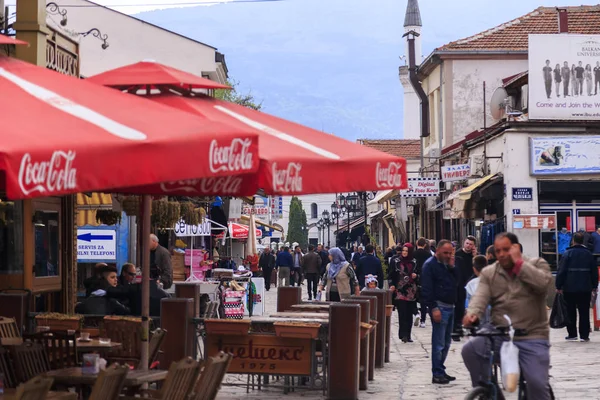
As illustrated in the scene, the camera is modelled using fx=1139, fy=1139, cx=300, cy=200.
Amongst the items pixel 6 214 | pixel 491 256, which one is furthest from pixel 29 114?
pixel 491 256

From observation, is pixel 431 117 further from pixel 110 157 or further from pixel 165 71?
pixel 110 157

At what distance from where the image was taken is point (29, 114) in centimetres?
615

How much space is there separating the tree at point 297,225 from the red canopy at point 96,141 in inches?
5109

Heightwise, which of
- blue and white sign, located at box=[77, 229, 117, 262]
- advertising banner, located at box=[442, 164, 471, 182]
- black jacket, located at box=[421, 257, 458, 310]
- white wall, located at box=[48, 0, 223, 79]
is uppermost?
white wall, located at box=[48, 0, 223, 79]

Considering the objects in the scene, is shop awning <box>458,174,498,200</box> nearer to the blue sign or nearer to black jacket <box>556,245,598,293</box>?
the blue sign

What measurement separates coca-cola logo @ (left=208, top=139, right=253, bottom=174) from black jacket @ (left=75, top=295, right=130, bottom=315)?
720 cm

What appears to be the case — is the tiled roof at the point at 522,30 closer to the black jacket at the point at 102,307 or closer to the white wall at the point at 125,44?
A: the white wall at the point at 125,44

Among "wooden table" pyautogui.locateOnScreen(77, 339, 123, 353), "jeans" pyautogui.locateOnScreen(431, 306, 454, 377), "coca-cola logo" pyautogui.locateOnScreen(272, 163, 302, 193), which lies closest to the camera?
"coca-cola logo" pyautogui.locateOnScreen(272, 163, 302, 193)

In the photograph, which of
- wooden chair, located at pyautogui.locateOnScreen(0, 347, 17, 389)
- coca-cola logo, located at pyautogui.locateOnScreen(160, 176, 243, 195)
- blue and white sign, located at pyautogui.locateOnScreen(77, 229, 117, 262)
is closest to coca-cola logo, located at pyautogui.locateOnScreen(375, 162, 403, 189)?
coca-cola logo, located at pyautogui.locateOnScreen(160, 176, 243, 195)

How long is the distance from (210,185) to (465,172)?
23.9 metres

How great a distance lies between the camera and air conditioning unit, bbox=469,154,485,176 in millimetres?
33844

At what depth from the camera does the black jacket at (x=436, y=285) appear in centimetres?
1362

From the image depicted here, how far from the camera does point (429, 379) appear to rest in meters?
14.5

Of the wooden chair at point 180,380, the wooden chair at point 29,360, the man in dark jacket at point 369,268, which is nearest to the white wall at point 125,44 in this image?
the man in dark jacket at point 369,268
